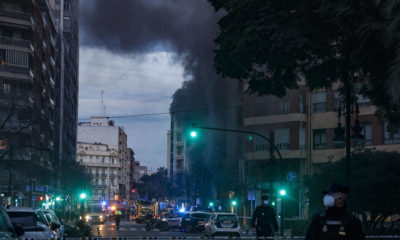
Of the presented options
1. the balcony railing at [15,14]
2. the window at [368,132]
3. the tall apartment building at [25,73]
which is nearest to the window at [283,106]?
the window at [368,132]

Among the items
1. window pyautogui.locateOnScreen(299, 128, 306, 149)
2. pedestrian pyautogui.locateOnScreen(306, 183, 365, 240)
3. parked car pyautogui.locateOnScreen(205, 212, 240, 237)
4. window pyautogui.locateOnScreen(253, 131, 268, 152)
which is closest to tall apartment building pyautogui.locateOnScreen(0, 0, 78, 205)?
window pyautogui.locateOnScreen(253, 131, 268, 152)

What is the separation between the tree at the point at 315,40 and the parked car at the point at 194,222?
95.4 feet

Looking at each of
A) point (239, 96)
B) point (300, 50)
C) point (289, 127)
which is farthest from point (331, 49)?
point (239, 96)

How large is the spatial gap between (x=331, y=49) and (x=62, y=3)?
96.9 m

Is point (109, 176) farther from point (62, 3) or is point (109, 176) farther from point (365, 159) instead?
point (365, 159)

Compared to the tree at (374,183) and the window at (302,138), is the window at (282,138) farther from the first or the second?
the tree at (374,183)

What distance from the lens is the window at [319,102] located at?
62.4 m

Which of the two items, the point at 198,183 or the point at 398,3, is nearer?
Result: the point at 398,3

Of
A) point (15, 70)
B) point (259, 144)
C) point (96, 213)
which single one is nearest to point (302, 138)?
point (259, 144)

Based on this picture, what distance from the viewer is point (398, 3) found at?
16.4 metres

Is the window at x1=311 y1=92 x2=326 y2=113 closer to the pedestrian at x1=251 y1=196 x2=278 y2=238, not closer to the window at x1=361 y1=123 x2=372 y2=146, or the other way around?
the window at x1=361 y1=123 x2=372 y2=146

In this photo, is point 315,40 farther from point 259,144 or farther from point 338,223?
point 259,144

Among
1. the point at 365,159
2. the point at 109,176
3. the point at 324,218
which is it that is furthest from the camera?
the point at 109,176

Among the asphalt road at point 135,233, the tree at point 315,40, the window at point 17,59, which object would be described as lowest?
the asphalt road at point 135,233
